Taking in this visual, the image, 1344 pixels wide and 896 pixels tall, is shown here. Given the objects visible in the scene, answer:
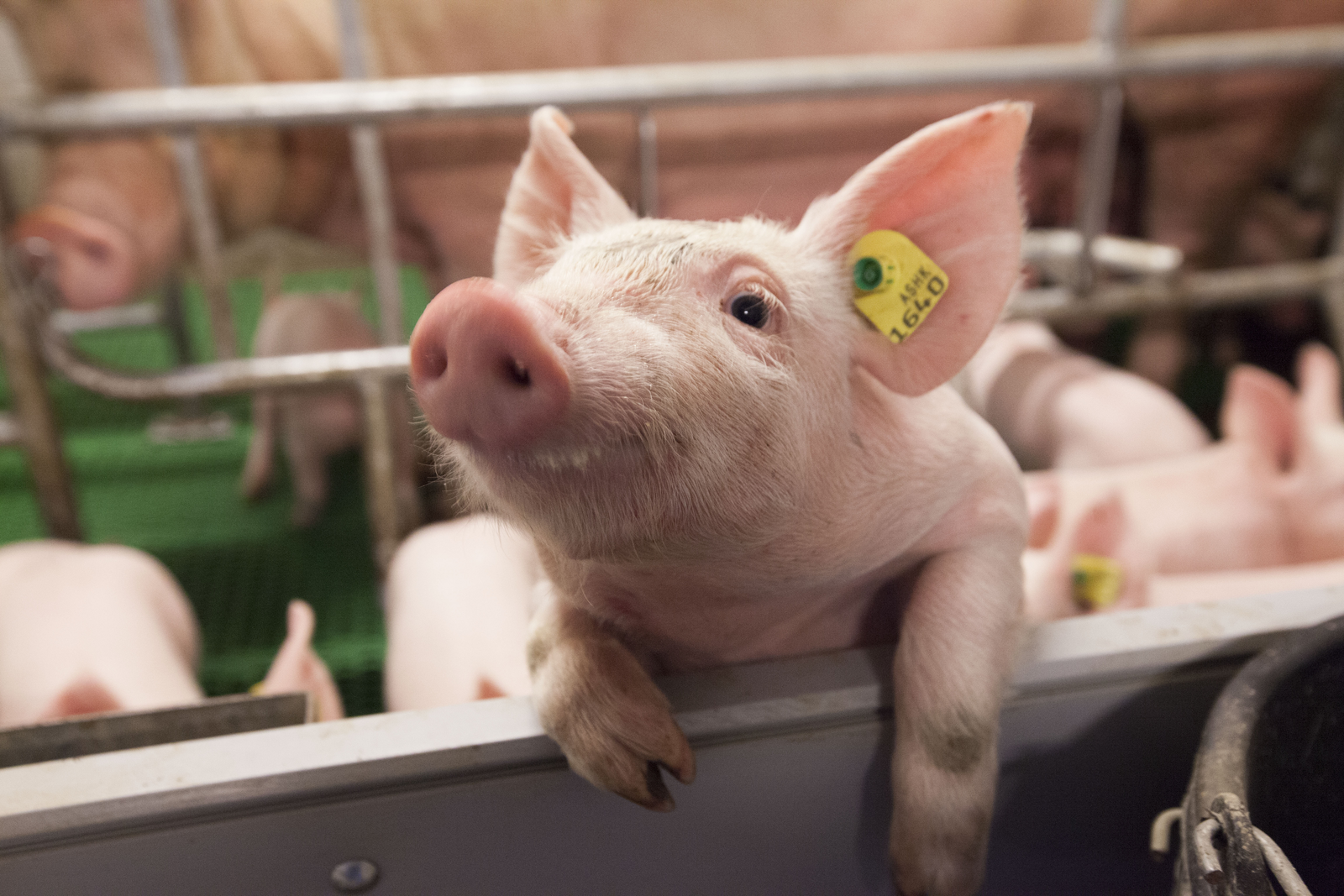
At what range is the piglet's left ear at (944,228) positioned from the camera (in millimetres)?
837

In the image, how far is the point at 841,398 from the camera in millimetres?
834

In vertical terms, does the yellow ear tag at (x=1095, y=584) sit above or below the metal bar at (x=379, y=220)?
below

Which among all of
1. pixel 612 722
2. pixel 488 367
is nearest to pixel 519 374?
pixel 488 367

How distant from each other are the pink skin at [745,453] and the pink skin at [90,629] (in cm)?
75

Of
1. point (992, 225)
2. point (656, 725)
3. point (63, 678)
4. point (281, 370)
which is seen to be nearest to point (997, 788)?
point (656, 725)

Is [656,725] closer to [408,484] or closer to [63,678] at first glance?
[63,678]

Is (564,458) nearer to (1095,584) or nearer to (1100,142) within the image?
(1095,584)

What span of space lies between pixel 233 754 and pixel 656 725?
353 millimetres

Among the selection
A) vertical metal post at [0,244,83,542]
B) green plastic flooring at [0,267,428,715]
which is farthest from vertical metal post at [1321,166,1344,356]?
vertical metal post at [0,244,83,542]

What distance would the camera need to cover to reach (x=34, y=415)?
1756 mm

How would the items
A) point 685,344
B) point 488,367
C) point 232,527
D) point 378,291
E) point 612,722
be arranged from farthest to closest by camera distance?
point 232,527 → point 378,291 → point 612,722 → point 685,344 → point 488,367

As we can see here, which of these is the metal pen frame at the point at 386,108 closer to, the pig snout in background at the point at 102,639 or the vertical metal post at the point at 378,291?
the vertical metal post at the point at 378,291

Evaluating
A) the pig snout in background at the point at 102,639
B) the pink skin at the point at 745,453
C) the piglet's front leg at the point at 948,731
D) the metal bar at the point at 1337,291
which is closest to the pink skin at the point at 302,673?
the pig snout in background at the point at 102,639

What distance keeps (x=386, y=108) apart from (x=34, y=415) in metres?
0.84
